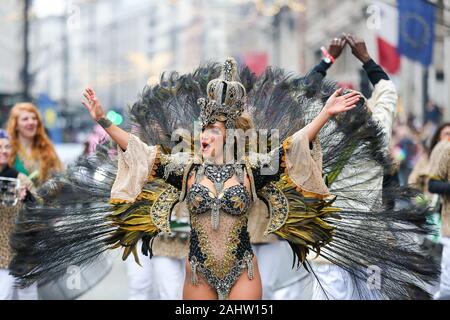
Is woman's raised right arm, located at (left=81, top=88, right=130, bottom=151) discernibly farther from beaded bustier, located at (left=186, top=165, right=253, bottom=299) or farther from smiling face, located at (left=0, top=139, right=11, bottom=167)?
smiling face, located at (left=0, top=139, right=11, bottom=167)

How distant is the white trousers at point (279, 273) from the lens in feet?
29.2

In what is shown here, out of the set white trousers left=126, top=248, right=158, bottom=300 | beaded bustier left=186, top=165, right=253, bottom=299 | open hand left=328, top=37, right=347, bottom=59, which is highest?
open hand left=328, top=37, right=347, bottom=59

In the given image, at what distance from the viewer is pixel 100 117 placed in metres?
5.94

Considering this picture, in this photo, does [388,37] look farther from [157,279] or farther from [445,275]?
[157,279]

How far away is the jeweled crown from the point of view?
5.99 meters

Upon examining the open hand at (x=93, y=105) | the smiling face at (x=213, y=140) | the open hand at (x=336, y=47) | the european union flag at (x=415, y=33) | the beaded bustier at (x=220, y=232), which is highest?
the european union flag at (x=415, y=33)

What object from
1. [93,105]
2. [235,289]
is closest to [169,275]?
[235,289]

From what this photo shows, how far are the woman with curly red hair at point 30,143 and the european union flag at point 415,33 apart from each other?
8.46m

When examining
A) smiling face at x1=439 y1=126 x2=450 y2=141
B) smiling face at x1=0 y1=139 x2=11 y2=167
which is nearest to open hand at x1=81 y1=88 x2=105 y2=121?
smiling face at x1=0 y1=139 x2=11 y2=167

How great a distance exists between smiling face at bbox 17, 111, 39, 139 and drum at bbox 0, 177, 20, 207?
3.23ft

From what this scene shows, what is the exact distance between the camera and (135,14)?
181 metres

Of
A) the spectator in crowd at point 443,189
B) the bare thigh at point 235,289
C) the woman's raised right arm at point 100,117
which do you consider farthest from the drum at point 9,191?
the spectator in crowd at point 443,189

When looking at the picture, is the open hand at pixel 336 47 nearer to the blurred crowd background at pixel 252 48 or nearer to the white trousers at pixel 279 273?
the blurred crowd background at pixel 252 48
